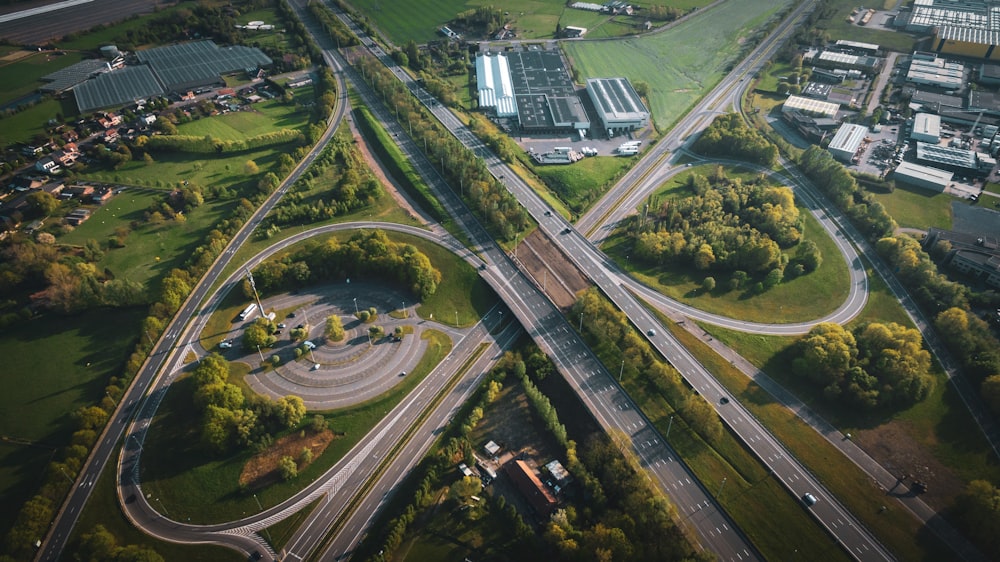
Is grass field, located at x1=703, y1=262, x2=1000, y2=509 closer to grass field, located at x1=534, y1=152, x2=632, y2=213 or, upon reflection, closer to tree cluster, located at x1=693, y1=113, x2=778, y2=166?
grass field, located at x1=534, y1=152, x2=632, y2=213

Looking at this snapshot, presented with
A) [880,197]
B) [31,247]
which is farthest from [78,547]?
[880,197]

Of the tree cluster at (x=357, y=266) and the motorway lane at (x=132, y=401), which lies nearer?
the motorway lane at (x=132, y=401)

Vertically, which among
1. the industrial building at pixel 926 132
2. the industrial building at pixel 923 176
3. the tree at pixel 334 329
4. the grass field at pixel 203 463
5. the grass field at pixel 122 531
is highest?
the industrial building at pixel 926 132

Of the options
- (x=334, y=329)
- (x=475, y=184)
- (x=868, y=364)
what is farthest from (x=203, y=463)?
(x=868, y=364)

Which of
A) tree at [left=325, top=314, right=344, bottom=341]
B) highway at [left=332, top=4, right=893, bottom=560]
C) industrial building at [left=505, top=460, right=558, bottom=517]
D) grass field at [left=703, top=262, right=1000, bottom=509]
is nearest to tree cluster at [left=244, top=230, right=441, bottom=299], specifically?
tree at [left=325, top=314, right=344, bottom=341]

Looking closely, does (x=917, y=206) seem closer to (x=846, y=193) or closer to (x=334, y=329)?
(x=846, y=193)

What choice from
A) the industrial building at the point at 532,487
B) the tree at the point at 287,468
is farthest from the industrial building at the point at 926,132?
the tree at the point at 287,468

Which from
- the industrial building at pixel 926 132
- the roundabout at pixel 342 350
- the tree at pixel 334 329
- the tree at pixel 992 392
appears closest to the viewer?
the tree at pixel 992 392

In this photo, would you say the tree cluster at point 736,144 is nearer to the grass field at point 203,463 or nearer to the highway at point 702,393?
the highway at point 702,393
